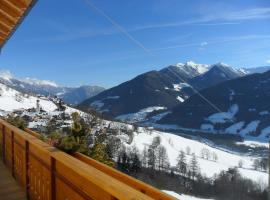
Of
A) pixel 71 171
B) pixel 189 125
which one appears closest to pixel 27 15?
pixel 71 171

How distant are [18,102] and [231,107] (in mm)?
97260

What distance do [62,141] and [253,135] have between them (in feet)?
448

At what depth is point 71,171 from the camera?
7.09 ft

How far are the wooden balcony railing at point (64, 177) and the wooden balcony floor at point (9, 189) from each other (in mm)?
66

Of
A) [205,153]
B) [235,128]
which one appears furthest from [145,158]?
[235,128]

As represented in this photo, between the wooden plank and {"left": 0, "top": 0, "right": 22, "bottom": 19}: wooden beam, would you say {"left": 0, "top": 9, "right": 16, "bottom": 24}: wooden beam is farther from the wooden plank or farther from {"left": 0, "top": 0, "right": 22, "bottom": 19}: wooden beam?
the wooden plank

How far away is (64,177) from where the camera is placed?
7.63 feet

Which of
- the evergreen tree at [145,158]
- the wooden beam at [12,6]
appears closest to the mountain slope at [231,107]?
the evergreen tree at [145,158]

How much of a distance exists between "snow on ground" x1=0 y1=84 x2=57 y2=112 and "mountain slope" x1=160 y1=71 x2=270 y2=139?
6940 centimetres

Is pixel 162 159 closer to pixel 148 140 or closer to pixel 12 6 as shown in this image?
pixel 148 140

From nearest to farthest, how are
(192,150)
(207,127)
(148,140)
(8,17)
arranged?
(8,17)
(148,140)
(192,150)
(207,127)

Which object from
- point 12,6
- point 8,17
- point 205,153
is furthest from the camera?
point 205,153

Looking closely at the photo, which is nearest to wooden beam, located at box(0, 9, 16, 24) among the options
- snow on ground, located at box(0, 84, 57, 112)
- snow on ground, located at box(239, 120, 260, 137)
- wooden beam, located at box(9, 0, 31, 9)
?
wooden beam, located at box(9, 0, 31, 9)

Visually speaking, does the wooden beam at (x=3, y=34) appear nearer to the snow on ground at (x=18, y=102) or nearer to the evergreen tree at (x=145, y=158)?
the evergreen tree at (x=145, y=158)
